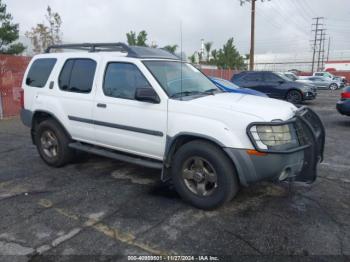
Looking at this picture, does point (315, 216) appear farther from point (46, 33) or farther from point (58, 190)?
point (46, 33)

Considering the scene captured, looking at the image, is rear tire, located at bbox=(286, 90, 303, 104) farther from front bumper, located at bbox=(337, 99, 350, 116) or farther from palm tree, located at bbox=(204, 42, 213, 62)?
palm tree, located at bbox=(204, 42, 213, 62)

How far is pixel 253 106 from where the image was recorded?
A: 3.78 m

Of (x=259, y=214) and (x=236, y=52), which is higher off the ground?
(x=236, y=52)

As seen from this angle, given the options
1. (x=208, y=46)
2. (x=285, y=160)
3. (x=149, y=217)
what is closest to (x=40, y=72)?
(x=149, y=217)

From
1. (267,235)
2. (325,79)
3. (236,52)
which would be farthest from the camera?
(236,52)

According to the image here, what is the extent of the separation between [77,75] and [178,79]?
5.43 feet

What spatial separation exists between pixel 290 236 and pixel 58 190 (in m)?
3.12

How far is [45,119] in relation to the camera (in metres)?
5.54

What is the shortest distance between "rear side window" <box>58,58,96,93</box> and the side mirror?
115cm

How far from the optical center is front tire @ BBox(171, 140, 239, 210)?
3.60 metres

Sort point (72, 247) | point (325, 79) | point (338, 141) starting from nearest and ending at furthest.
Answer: point (72, 247) < point (338, 141) < point (325, 79)

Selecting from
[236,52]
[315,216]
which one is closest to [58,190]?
[315,216]

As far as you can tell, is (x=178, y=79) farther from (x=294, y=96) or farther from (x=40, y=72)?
(x=294, y=96)

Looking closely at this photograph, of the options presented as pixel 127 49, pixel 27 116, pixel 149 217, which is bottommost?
pixel 149 217
